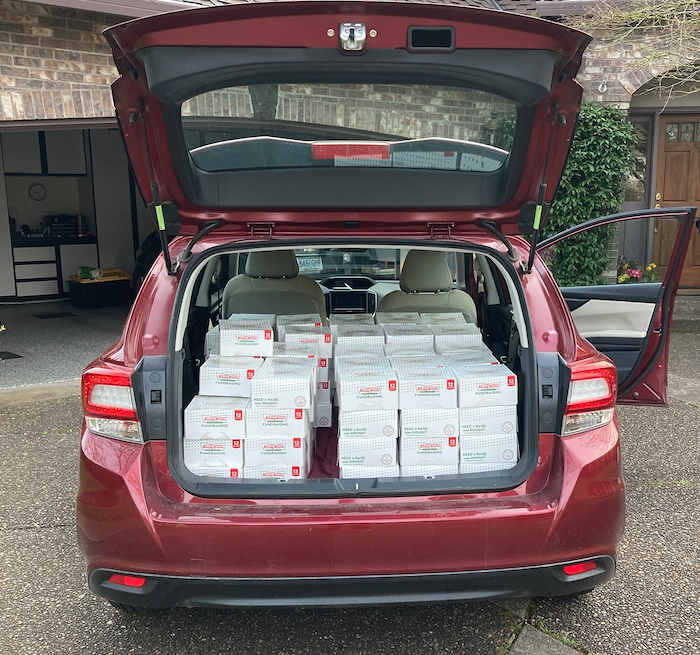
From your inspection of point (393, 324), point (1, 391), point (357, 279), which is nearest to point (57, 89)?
point (1, 391)

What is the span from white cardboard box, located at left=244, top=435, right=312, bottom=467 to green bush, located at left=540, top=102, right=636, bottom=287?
6755 mm

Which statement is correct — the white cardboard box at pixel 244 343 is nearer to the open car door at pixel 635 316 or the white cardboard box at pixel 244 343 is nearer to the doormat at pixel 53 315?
the open car door at pixel 635 316

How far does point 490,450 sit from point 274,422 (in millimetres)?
725

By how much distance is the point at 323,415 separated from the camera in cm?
267

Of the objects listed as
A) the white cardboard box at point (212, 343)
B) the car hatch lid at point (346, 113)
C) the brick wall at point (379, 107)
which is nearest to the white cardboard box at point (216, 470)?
the white cardboard box at point (212, 343)

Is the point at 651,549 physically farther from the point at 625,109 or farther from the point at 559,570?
the point at 625,109

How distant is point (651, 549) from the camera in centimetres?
291

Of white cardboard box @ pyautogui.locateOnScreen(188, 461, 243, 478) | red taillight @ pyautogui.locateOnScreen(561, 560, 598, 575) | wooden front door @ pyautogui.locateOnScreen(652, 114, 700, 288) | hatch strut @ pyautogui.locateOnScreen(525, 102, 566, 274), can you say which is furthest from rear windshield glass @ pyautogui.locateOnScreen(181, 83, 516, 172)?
wooden front door @ pyautogui.locateOnScreen(652, 114, 700, 288)

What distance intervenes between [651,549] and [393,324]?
1452mm

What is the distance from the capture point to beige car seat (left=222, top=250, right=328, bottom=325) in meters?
3.43

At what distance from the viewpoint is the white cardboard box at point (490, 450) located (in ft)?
7.50

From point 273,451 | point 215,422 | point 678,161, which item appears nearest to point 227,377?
point 215,422

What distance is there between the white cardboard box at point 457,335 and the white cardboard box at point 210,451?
943 mm

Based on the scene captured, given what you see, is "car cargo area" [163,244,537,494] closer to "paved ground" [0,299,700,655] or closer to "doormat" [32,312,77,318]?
"paved ground" [0,299,700,655]
